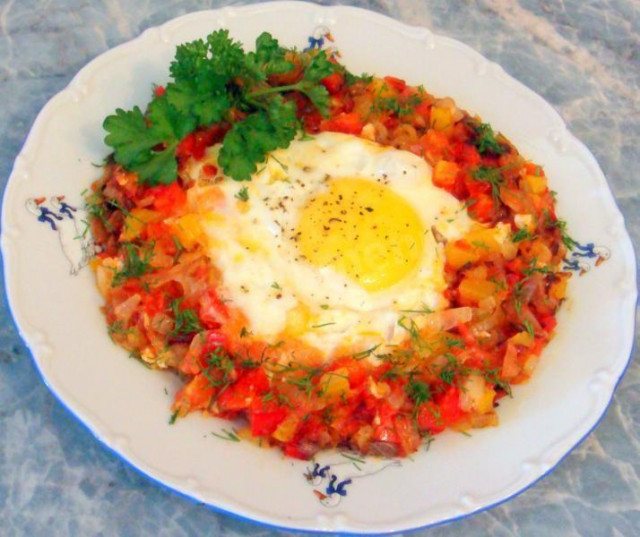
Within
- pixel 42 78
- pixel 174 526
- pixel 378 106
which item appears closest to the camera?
pixel 174 526

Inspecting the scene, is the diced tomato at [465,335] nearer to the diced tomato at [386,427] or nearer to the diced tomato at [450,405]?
the diced tomato at [450,405]

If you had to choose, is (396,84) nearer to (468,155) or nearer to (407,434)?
(468,155)

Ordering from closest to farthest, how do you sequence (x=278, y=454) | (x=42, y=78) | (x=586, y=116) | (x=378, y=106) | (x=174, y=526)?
(x=278, y=454) → (x=174, y=526) → (x=378, y=106) → (x=42, y=78) → (x=586, y=116)

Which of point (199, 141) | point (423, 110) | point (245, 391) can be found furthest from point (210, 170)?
point (423, 110)

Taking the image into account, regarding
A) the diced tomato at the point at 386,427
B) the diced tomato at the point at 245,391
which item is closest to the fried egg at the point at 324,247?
the diced tomato at the point at 245,391

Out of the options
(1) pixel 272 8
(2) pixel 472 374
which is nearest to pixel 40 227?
(1) pixel 272 8

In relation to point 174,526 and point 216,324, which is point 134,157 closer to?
point 216,324
